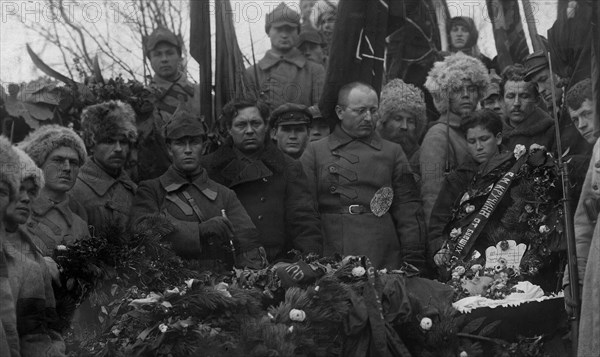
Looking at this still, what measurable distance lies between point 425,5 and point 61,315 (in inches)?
210

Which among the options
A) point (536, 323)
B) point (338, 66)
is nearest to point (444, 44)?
point (338, 66)

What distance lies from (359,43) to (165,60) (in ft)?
4.89

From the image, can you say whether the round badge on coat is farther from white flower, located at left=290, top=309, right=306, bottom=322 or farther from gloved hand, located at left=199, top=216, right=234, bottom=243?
white flower, located at left=290, top=309, right=306, bottom=322

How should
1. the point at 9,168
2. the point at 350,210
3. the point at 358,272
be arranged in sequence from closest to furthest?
1. the point at 9,168
2. the point at 358,272
3. the point at 350,210

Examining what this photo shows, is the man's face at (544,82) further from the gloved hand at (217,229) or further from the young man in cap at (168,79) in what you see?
the gloved hand at (217,229)

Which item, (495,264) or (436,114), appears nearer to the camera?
(495,264)

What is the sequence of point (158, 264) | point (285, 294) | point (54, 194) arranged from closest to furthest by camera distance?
1. point (285, 294)
2. point (158, 264)
3. point (54, 194)

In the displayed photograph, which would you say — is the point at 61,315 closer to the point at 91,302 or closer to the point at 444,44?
the point at 91,302

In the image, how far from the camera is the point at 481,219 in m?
8.44

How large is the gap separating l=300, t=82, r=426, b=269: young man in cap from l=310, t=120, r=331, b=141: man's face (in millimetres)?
508

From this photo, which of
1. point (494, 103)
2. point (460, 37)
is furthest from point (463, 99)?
point (460, 37)

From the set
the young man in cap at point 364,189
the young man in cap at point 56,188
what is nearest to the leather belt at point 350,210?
the young man in cap at point 364,189

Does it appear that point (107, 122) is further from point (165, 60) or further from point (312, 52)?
point (312, 52)

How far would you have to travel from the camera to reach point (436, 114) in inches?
431
